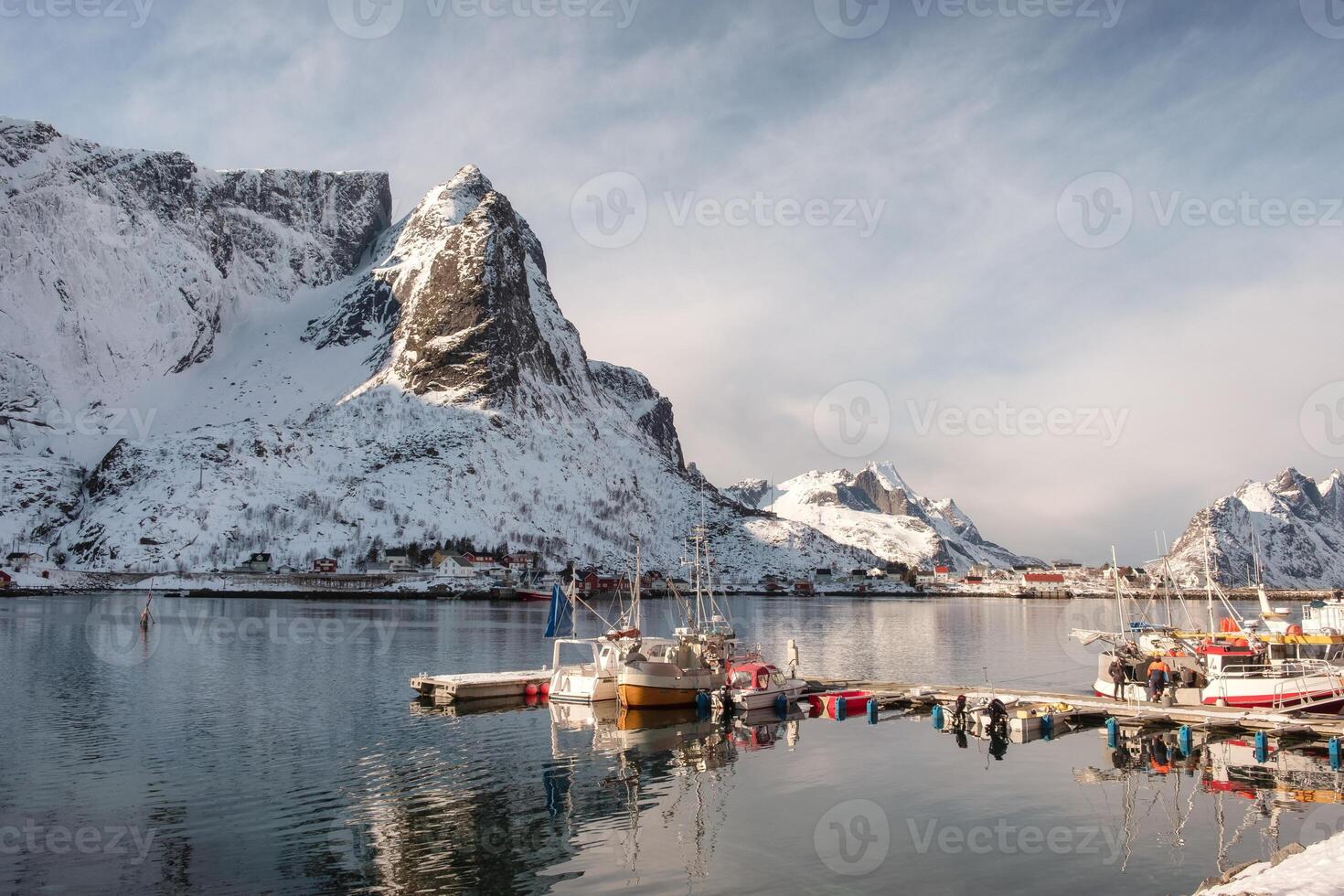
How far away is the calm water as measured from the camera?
25.0 meters

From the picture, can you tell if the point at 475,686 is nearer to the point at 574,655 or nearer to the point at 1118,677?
the point at 574,655

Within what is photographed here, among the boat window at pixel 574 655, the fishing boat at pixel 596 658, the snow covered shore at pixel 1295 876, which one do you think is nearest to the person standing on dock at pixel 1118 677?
the fishing boat at pixel 596 658

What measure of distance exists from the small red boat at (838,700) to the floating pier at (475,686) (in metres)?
17.4

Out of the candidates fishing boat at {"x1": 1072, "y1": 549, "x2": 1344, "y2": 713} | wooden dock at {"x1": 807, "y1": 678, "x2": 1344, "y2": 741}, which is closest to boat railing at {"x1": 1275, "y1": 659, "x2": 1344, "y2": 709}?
fishing boat at {"x1": 1072, "y1": 549, "x2": 1344, "y2": 713}

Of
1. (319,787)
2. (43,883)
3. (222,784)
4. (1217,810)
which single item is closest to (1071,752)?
(1217,810)

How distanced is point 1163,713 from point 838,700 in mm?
16123

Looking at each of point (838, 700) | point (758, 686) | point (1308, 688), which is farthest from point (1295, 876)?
point (758, 686)

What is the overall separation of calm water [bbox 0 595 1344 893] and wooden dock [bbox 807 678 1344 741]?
8.74 feet

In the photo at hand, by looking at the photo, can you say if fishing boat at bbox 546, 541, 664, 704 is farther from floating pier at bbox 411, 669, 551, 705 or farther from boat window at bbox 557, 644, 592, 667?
boat window at bbox 557, 644, 592, 667

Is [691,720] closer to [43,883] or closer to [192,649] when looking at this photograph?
[43,883]

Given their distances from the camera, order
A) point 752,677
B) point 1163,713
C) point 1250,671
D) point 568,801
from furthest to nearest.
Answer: point 752,677 < point 1250,671 < point 1163,713 < point 568,801

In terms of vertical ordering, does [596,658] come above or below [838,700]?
above

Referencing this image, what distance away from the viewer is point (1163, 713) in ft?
150

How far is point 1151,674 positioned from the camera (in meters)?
49.4
